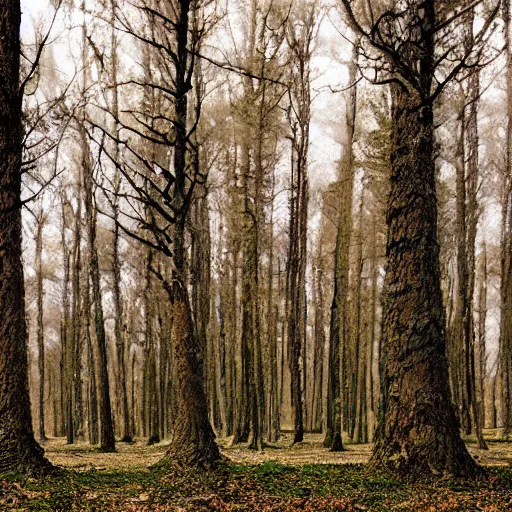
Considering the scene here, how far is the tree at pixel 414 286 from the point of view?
652 centimetres

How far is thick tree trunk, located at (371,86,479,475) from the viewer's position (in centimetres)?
653

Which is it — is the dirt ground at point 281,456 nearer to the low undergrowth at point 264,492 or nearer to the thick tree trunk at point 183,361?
the thick tree trunk at point 183,361

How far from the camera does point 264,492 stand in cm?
615

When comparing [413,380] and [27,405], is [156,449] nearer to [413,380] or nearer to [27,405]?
[27,405]

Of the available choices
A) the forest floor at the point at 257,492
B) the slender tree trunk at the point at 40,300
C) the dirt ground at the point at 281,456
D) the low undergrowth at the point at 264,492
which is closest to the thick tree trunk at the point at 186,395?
the forest floor at the point at 257,492

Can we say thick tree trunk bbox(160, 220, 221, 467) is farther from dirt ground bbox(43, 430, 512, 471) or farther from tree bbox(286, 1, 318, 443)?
tree bbox(286, 1, 318, 443)

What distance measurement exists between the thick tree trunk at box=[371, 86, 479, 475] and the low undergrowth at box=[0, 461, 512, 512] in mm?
358

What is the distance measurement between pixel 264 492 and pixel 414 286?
Result: 9.41ft

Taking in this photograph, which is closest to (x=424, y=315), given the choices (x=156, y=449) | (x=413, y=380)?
(x=413, y=380)

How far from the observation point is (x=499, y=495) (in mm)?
5523

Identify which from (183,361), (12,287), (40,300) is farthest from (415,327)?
(40,300)

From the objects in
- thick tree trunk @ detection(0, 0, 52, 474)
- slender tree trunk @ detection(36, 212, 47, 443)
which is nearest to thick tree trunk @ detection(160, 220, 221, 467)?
thick tree trunk @ detection(0, 0, 52, 474)

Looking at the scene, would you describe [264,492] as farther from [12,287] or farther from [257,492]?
[12,287]

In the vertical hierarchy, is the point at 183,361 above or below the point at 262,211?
below
